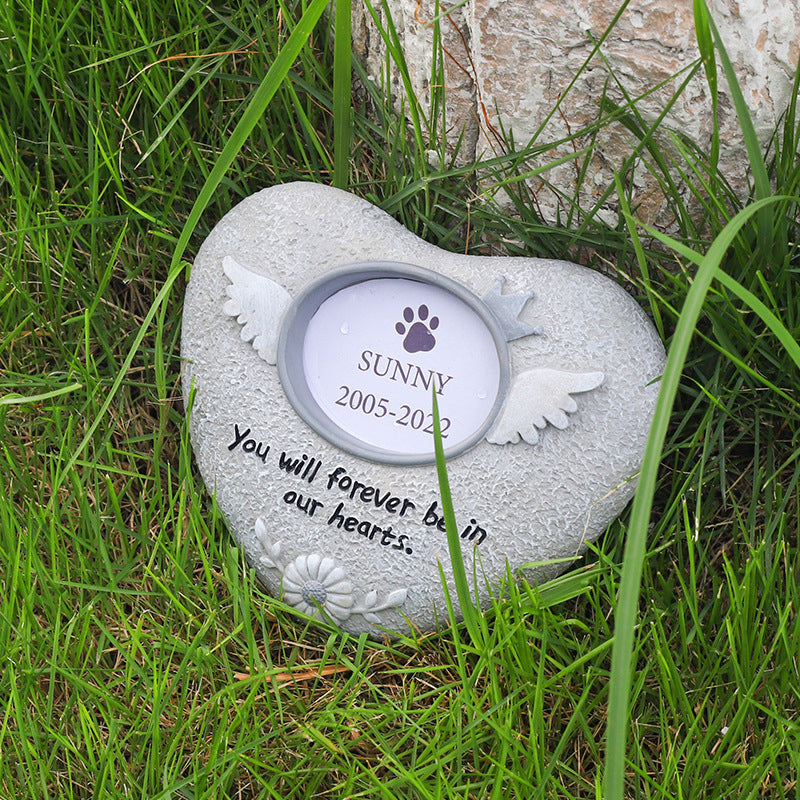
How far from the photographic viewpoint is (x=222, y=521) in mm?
1438

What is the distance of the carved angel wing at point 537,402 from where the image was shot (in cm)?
131

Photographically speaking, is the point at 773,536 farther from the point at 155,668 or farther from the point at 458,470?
the point at 155,668

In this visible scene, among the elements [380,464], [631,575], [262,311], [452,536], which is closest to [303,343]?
[262,311]

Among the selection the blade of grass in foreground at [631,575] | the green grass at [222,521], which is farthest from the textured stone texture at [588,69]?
the blade of grass in foreground at [631,575]

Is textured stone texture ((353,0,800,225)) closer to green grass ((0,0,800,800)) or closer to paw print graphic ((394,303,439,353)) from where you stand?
green grass ((0,0,800,800))

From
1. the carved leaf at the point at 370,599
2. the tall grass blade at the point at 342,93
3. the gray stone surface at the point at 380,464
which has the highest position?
the tall grass blade at the point at 342,93

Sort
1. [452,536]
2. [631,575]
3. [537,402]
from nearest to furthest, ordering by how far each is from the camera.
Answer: [631,575]
[452,536]
[537,402]

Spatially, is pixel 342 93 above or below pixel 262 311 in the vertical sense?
above

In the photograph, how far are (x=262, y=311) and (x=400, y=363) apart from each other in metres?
0.22

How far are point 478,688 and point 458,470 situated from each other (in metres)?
0.30

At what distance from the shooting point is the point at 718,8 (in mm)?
1250

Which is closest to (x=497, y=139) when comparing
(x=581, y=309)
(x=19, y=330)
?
(x=581, y=309)

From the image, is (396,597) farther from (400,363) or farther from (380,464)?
(400,363)

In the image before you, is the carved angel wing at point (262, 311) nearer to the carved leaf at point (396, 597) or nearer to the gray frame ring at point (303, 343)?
the gray frame ring at point (303, 343)
